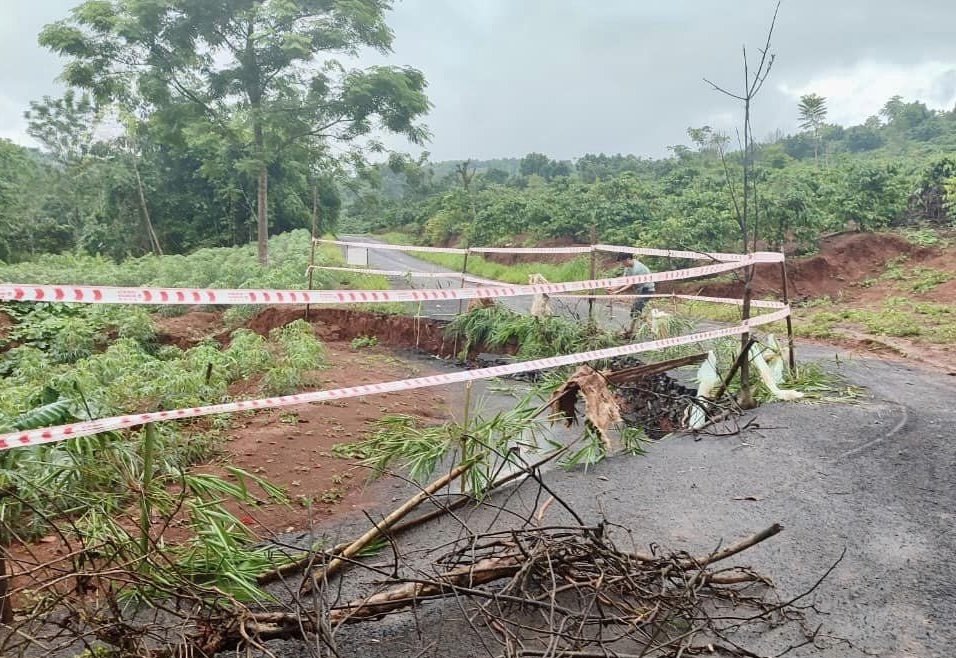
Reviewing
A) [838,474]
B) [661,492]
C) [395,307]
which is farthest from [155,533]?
[395,307]

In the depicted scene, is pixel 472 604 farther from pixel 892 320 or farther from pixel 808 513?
pixel 892 320

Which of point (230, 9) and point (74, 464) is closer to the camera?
point (74, 464)

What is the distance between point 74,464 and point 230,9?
14.9 meters

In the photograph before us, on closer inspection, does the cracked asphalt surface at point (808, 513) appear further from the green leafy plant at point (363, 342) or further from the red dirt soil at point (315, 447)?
the green leafy plant at point (363, 342)

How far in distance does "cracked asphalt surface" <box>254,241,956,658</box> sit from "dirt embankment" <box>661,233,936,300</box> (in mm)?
8414

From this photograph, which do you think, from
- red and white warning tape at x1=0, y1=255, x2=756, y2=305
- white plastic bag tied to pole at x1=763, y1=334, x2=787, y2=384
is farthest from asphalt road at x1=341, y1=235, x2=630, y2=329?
red and white warning tape at x1=0, y1=255, x2=756, y2=305

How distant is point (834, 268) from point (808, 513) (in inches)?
494

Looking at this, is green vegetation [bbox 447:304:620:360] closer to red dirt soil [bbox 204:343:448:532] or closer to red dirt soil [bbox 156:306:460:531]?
red dirt soil [bbox 156:306:460:531]

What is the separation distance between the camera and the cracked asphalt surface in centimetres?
263

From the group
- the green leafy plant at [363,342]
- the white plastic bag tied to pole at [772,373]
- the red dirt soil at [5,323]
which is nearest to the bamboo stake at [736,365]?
the white plastic bag tied to pole at [772,373]

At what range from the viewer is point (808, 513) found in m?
3.74

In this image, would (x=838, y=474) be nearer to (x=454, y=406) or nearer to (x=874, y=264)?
(x=454, y=406)

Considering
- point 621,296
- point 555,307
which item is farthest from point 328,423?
point 555,307

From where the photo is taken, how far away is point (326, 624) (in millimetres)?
2133
